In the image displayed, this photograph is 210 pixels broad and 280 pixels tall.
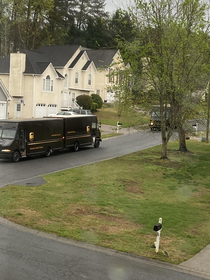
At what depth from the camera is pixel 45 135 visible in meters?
26.3

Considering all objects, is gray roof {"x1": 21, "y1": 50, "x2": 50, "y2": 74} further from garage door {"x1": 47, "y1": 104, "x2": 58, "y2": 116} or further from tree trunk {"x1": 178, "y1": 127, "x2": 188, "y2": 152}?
tree trunk {"x1": 178, "y1": 127, "x2": 188, "y2": 152}

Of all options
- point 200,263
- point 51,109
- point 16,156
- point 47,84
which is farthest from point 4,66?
point 200,263

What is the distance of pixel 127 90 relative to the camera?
944 inches

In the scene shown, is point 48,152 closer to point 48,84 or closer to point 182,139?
point 182,139

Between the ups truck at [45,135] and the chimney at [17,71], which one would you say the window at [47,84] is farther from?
the ups truck at [45,135]

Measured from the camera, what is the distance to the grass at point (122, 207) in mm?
10742

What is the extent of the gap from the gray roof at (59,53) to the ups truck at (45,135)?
28.9m

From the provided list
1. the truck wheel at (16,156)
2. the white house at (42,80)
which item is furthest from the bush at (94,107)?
the truck wheel at (16,156)

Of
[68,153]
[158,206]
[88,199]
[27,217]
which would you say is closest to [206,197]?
[158,206]

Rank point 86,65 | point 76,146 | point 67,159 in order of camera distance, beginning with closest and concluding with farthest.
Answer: point 67,159 < point 76,146 < point 86,65

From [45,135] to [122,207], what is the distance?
13198 mm

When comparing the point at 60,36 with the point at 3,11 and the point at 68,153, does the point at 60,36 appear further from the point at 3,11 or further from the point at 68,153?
the point at 68,153

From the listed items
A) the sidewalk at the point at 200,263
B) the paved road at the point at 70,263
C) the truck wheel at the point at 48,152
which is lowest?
the sidewalk at the point at 200,263

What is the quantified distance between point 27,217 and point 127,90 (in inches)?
523
